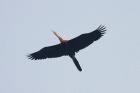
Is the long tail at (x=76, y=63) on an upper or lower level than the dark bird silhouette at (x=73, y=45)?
lower

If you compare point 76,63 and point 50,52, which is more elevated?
point 50,52

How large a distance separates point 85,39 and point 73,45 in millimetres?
776

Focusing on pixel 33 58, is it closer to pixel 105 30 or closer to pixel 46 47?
pixel 46 47

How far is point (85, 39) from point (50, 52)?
225 cm

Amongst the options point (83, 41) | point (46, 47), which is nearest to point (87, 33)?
point (83, 41)

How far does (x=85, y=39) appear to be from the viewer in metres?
30.9

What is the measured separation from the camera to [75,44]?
102 ft

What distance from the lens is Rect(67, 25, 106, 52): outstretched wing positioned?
30734mm

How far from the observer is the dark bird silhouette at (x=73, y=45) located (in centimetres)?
3083

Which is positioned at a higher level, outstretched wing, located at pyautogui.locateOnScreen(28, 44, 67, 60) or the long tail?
outstretched wing, located at pyautogui.locateOnScreen(28, 44, 67, 60)

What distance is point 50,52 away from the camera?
31516 millimetres

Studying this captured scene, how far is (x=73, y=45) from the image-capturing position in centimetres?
3098

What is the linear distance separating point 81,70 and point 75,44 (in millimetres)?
1529

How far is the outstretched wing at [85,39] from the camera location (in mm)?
30734
